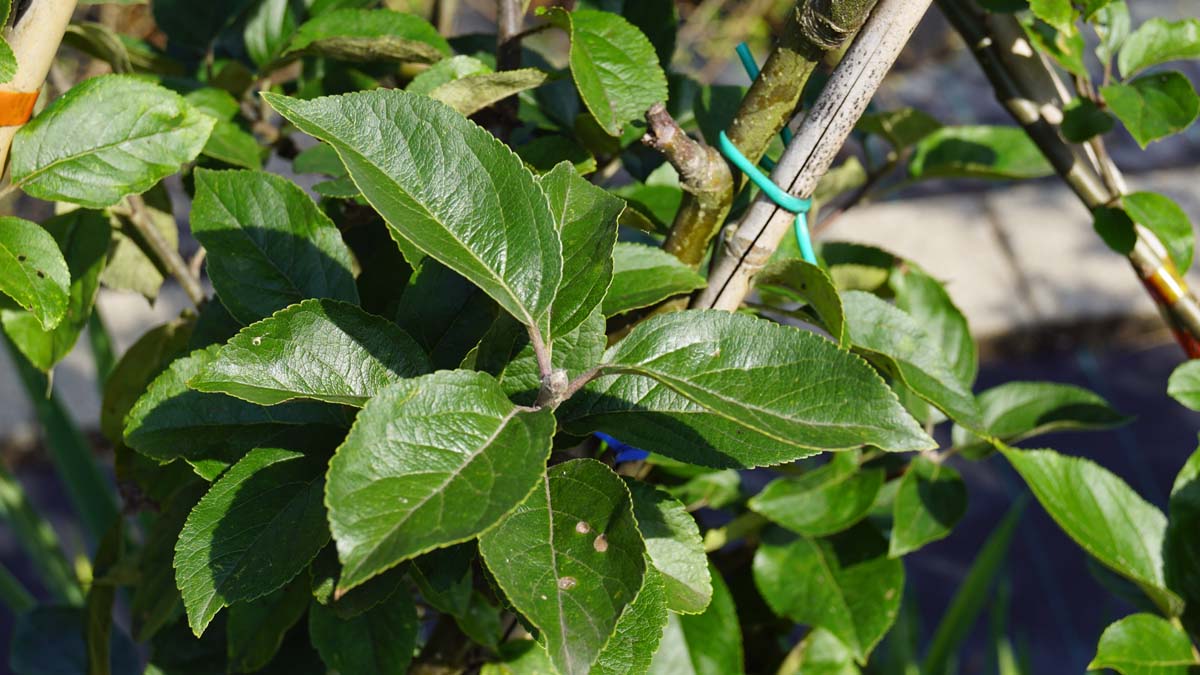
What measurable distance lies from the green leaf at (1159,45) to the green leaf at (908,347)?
0.91 ft

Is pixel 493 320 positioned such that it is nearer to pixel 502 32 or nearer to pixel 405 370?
pixel 405 370

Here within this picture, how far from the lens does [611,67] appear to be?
679mm

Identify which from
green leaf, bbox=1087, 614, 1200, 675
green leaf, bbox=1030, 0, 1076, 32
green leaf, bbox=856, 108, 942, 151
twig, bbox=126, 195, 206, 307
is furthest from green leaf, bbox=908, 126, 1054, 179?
twig, bbox=126, 195, 206, 307

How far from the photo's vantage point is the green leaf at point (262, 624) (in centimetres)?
73

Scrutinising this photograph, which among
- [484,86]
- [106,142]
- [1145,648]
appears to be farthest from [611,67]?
[1145,648]

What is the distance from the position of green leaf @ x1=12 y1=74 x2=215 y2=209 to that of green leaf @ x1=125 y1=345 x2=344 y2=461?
0.43 feet

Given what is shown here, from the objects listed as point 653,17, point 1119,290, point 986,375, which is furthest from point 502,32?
point 1119,290

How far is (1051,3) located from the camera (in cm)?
68

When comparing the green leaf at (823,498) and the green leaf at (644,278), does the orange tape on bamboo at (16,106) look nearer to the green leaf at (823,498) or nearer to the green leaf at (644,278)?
the green leaf at (644,278)

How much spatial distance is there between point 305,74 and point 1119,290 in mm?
2418

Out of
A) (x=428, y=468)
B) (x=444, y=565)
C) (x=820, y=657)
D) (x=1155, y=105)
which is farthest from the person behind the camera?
(x=820, y=657)

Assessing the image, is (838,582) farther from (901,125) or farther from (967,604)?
(967,604)

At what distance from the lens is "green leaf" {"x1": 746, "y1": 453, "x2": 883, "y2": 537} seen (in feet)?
2.75

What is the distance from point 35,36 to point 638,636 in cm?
43
